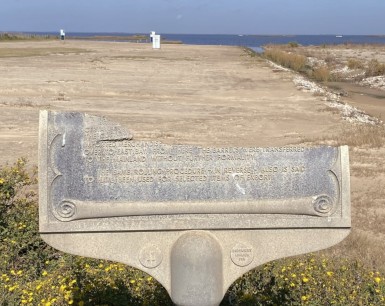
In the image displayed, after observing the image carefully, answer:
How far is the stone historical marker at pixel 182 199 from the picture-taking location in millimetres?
4035

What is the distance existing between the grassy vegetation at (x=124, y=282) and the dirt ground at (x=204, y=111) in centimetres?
176

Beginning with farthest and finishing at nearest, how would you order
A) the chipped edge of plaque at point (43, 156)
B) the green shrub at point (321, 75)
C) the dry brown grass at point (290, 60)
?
the dry brown grass at point (290, 60)
the green shrub at point (321, 75)
the chipped edge of plaque at point (43, 156)

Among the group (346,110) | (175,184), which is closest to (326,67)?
(346,110)

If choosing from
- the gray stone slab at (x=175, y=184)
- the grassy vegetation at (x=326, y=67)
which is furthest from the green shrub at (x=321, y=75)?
the gray stone slab at (x=175, y=184)

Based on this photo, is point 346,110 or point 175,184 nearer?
point 175,184

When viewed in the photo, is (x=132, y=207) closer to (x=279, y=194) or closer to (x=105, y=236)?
(x=105, y=236)

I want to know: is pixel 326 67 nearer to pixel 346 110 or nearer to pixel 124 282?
pixel 346 110

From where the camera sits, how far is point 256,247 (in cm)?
416

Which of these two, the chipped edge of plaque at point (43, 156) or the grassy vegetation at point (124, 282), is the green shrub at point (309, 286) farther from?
the chipped edge of plaque at point (43, 156)

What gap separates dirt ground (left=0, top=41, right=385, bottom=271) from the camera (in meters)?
11.2

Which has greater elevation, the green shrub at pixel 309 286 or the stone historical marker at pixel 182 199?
the stone historical marker at pixel 182 199

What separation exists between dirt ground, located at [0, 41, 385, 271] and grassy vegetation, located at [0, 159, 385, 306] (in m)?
1.76

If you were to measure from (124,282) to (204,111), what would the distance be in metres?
14.5

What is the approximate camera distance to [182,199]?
4.07 meters
